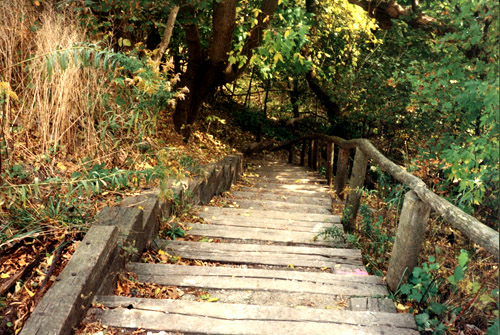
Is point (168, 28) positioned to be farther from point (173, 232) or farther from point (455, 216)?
point (455, 216)

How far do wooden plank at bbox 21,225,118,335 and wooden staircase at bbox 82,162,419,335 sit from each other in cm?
15

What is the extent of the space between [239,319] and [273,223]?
206cm

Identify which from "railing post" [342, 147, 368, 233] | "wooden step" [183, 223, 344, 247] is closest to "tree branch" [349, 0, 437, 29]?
"railing post" [342, 147, 368, 233]

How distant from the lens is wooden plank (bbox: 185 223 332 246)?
12.2ft

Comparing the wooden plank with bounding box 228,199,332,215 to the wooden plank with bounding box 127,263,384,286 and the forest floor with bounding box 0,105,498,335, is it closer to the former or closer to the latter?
the forest floor with bounding box 0,105,498,335

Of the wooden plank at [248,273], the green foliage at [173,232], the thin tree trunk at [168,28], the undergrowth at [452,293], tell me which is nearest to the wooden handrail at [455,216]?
the undergrowth at [452,293]

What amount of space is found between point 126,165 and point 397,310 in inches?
107

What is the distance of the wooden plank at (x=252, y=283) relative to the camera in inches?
104

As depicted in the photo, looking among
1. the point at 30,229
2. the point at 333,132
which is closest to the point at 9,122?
the point at 30,229

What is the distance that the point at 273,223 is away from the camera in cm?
420

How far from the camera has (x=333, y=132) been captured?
441 inches

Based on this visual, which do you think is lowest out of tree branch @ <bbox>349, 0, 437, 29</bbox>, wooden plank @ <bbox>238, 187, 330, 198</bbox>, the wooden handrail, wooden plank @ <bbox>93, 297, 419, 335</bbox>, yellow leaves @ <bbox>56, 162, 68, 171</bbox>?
wooden plank @ <bbox>238, 187, 330, 198</bbox>

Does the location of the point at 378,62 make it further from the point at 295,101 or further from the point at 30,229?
the point at 30,229

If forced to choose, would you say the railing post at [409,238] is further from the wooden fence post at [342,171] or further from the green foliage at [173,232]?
the wooden fence post at [342,171]
